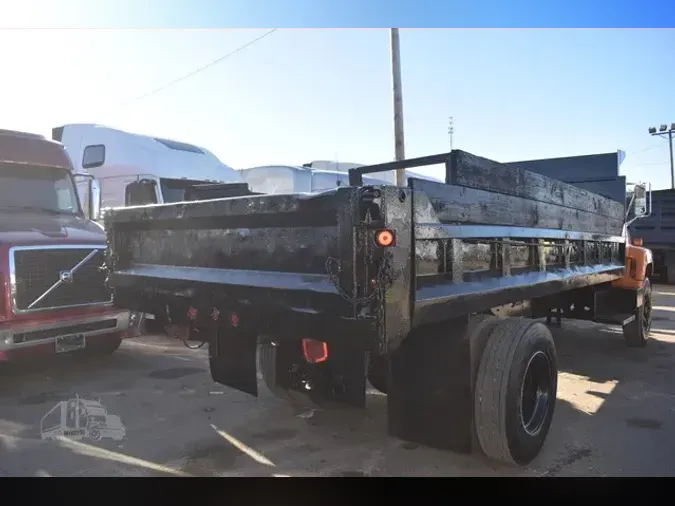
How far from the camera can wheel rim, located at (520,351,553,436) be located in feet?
12.5

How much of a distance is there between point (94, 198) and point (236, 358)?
4.57m

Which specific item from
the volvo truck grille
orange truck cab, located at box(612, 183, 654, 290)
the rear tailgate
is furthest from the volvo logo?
orange truck cab, located at box(612, 183, 654, 290)

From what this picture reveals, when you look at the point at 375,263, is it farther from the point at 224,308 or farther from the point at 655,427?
the point at 655,427

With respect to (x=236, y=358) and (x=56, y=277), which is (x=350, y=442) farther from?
(x=56, y=277)

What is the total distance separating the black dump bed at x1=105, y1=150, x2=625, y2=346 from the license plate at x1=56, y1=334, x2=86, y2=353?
1737 millimetres

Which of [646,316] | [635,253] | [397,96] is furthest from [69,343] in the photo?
[397,96]

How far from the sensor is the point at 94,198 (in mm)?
7113

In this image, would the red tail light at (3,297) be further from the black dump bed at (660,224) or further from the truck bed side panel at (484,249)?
the black dump bed at (660,224)

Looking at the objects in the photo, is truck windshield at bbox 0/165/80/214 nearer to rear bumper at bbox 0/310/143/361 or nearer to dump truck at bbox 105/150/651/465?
rear bumper at bbox 0/310/143/361
